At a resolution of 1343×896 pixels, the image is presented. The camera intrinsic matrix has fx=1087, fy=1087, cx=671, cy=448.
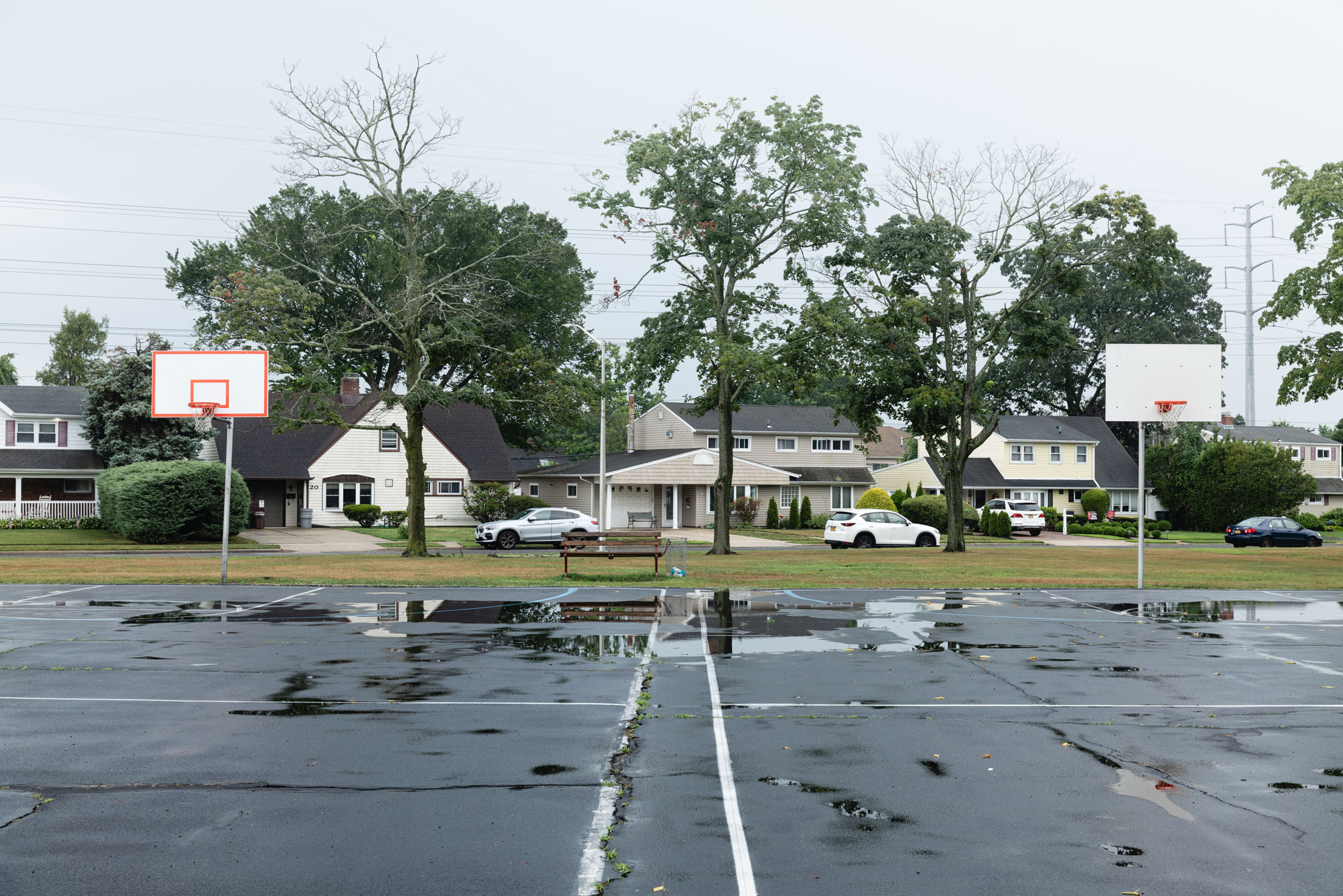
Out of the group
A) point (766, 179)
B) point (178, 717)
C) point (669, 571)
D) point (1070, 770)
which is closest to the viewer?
point (1070, 770)

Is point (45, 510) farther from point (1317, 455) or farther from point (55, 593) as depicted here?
point (1317, 455)

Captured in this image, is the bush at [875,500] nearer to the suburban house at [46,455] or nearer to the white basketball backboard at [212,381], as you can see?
the suburban house at [46,455]

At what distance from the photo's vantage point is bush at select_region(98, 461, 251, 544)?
128 feet

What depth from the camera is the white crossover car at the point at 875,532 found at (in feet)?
134

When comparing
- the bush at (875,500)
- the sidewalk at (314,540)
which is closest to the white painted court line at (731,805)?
the sidewalk at (314,540)

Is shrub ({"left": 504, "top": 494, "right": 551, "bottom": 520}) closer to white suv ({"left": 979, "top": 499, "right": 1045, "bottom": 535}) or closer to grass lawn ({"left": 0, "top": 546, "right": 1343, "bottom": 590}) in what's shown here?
grass lawn ({"left": 0, "top": 546, "right": 1343, "bottom": 590})

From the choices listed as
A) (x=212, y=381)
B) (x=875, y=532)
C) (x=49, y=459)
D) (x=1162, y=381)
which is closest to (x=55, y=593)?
(x=212, y=381)

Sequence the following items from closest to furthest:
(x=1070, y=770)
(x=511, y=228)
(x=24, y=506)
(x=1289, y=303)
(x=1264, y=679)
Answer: (x=1070, y=770) → (x=1264, y=679) → (x=1289, y=303) → (x=24, y=506) → (x=511, y=228)

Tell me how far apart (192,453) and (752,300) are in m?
26.7

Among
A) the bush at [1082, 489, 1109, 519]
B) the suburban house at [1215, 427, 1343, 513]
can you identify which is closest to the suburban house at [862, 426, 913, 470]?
the bush at [1082, 489, 1109, 519]

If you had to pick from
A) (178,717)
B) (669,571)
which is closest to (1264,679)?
(178,717)

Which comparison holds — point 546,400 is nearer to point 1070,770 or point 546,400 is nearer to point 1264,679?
point 1264,679

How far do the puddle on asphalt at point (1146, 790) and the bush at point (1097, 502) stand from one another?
61294 millimetres

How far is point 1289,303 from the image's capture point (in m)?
30.4
